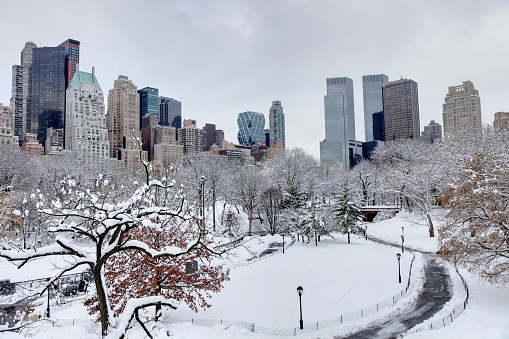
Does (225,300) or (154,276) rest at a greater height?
(154,276)

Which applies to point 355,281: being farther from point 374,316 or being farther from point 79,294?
point 79,294

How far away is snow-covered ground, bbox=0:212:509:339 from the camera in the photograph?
47.2 ft

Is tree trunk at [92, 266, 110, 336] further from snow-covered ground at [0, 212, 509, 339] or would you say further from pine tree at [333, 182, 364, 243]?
pine tree at [333, 182, 364, 243]

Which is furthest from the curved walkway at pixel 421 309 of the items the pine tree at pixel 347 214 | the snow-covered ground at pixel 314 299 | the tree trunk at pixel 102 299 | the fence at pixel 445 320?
the pine tree at pixel 347 214

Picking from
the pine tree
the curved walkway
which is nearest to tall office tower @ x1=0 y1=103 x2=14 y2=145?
the pine tree

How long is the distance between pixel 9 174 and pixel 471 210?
2489 inches

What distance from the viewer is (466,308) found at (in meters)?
20.0

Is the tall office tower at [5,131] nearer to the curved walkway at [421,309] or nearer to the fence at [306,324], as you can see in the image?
the fence at [306,324]

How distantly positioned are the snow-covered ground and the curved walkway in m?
0.60

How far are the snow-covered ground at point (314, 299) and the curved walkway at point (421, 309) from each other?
60cm

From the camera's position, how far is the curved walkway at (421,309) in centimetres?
1806

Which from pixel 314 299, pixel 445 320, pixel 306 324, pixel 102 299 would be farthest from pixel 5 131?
pixel 445 320

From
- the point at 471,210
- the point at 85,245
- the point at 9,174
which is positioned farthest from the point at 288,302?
the point at 9,174

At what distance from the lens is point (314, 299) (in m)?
24.2
